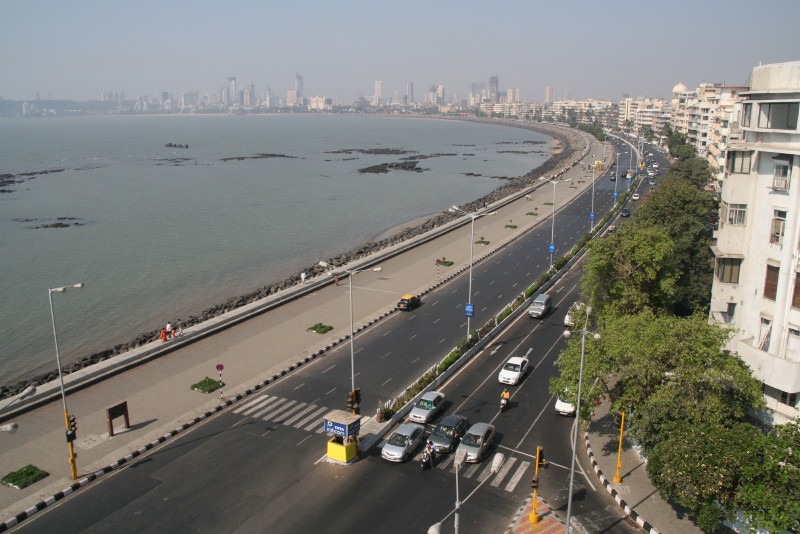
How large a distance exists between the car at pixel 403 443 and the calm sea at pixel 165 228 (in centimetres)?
2683

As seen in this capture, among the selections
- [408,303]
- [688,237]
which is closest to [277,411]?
[408,303]

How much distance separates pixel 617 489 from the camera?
2245 cm

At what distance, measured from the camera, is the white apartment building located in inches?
883

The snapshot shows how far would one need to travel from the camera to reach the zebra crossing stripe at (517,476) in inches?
898

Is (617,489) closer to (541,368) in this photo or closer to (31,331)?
(541,368)

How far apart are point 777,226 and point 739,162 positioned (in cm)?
343

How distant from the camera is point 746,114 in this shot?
998 inches

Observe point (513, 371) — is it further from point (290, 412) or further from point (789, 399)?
point (789, 399)

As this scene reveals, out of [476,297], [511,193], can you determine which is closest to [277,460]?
[476,297]

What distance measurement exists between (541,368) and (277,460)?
52.1ft

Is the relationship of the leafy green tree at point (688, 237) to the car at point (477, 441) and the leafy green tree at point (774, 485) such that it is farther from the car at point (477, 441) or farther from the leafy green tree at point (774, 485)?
the leafy green tree at point (774, 485)

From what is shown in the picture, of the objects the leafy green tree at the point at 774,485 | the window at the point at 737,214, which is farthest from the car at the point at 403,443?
the window at the point at 737,214

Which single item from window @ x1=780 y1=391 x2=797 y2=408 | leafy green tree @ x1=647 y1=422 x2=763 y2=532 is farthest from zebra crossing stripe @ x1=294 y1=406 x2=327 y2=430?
window @ x1=780 y1=391 x2=797 y2=408

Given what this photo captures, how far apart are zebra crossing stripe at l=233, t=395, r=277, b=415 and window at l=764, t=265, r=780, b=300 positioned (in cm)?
2153
